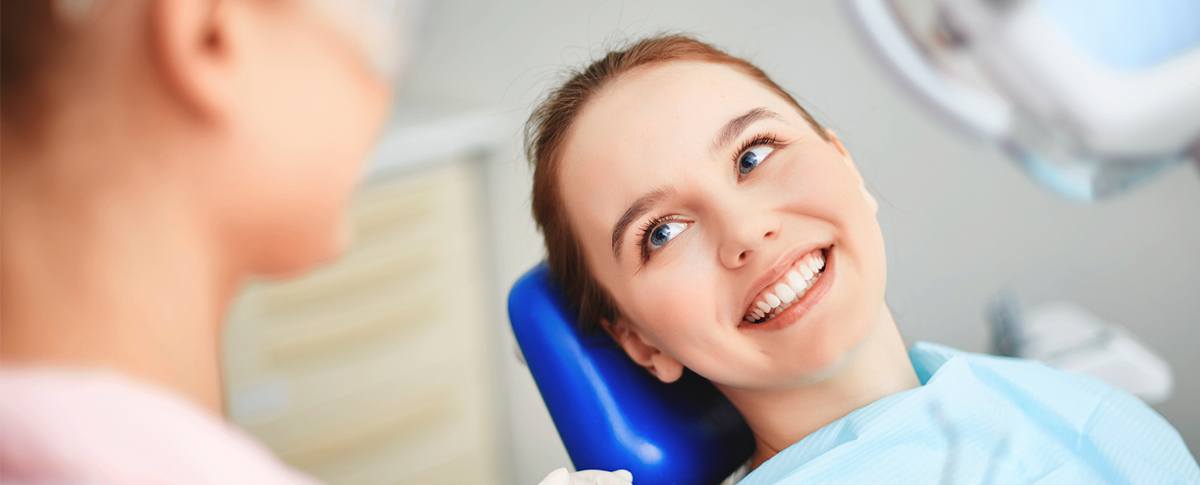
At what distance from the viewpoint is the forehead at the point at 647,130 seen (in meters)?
0.55

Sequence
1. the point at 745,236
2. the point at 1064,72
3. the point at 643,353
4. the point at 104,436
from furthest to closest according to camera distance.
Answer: the point at 643,353
the point at 745,236
the point at 1064,72
the point at 104,436

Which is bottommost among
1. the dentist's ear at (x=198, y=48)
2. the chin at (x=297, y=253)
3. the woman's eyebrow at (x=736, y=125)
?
the chin at (x=297, y=253)

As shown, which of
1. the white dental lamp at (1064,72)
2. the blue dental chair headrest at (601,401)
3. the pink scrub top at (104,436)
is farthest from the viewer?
the blue dental chair headrest at (601,401)

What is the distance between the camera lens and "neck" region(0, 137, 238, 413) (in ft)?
0.95

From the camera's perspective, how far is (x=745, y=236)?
21.1 inches

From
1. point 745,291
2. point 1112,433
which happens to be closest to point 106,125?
point 745,291

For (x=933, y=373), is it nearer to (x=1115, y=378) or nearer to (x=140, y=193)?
(x=1115, y=378)

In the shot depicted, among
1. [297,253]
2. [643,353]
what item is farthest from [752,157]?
[297,253]

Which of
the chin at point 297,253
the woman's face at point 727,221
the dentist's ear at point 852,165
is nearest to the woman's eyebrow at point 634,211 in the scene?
the woman's face at point 727,221

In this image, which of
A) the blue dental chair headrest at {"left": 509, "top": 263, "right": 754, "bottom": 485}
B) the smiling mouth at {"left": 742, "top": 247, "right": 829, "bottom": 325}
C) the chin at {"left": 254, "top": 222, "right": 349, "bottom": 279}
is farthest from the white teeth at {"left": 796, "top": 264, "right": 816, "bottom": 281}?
the chin at {"left": 254, "top": 222, "right": 349, "bottom": 279}

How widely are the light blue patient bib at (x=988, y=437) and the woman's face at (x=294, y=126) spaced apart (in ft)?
1.11

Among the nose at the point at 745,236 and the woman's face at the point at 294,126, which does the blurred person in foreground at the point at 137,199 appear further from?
the nose at the point at 745,236

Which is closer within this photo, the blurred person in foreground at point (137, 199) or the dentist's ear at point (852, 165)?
the blurred person in foreground at point (137, 199)

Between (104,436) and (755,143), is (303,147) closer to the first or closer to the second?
(104,436)
